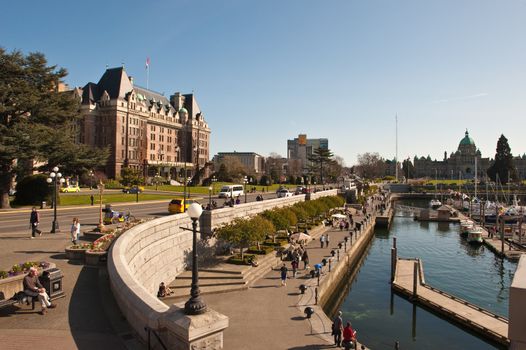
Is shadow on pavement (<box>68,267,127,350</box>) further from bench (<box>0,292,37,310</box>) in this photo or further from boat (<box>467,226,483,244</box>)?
boat (<box>467,226,483,244</box>)

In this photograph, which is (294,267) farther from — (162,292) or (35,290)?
(35,290)

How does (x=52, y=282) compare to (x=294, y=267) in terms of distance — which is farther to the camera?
(x=294, y=267)

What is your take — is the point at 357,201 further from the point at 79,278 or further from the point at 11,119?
the point at 79,278

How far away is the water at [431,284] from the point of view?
81.6ft

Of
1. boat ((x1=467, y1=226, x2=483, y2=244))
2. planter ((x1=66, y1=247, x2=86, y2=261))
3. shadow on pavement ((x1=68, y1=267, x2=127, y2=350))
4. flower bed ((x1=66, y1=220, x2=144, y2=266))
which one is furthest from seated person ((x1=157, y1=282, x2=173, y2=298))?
boat ((x1=467, y1=226, x2=483, y2=244))

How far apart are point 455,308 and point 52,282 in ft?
82.2

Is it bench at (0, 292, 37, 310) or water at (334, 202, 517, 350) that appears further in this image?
water at (334, 202, 517, 350)

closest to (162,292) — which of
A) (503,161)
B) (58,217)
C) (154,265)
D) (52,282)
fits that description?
(154,265)

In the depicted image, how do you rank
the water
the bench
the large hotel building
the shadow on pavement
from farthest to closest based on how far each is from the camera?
the large hotel building → the water → the bench → the shadow on pavement

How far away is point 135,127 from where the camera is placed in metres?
106

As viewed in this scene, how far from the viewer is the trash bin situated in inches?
517

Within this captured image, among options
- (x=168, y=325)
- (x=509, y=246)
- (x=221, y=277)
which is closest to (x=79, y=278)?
(x=168, y=325)

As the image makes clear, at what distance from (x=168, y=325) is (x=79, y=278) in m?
8.79

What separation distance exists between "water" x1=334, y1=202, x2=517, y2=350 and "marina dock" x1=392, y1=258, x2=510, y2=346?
Answer: 55 cm
